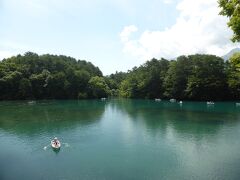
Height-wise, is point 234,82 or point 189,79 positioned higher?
point 189,79

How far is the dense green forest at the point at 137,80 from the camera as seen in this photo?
95.6 m

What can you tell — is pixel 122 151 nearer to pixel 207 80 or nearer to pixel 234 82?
pixel 207 80

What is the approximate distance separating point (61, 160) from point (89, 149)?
459 cm

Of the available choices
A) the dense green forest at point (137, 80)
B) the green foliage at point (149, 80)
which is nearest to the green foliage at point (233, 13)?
the dense green forest at point (137, 80)

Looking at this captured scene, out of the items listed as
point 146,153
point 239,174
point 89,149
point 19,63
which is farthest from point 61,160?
point 19,63

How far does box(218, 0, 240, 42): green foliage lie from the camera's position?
57.5 feet

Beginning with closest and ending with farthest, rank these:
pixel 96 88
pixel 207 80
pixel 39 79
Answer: pixel 207 80 → pixel 39 79 → pixel 96 88

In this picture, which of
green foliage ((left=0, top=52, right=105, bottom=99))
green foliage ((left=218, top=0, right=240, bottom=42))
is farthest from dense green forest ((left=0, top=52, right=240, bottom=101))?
green foliage ((left=218, top=0, right=240, bottom=42))

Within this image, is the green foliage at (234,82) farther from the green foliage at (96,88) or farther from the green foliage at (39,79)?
the green foliage at (39,79)

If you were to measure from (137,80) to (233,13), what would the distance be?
103722mm

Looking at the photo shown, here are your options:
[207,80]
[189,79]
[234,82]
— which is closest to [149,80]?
[189,79]

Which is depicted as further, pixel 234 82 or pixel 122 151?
pixel 234 82

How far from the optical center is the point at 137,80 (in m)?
122

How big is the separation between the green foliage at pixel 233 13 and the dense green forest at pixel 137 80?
74646 millimetres
